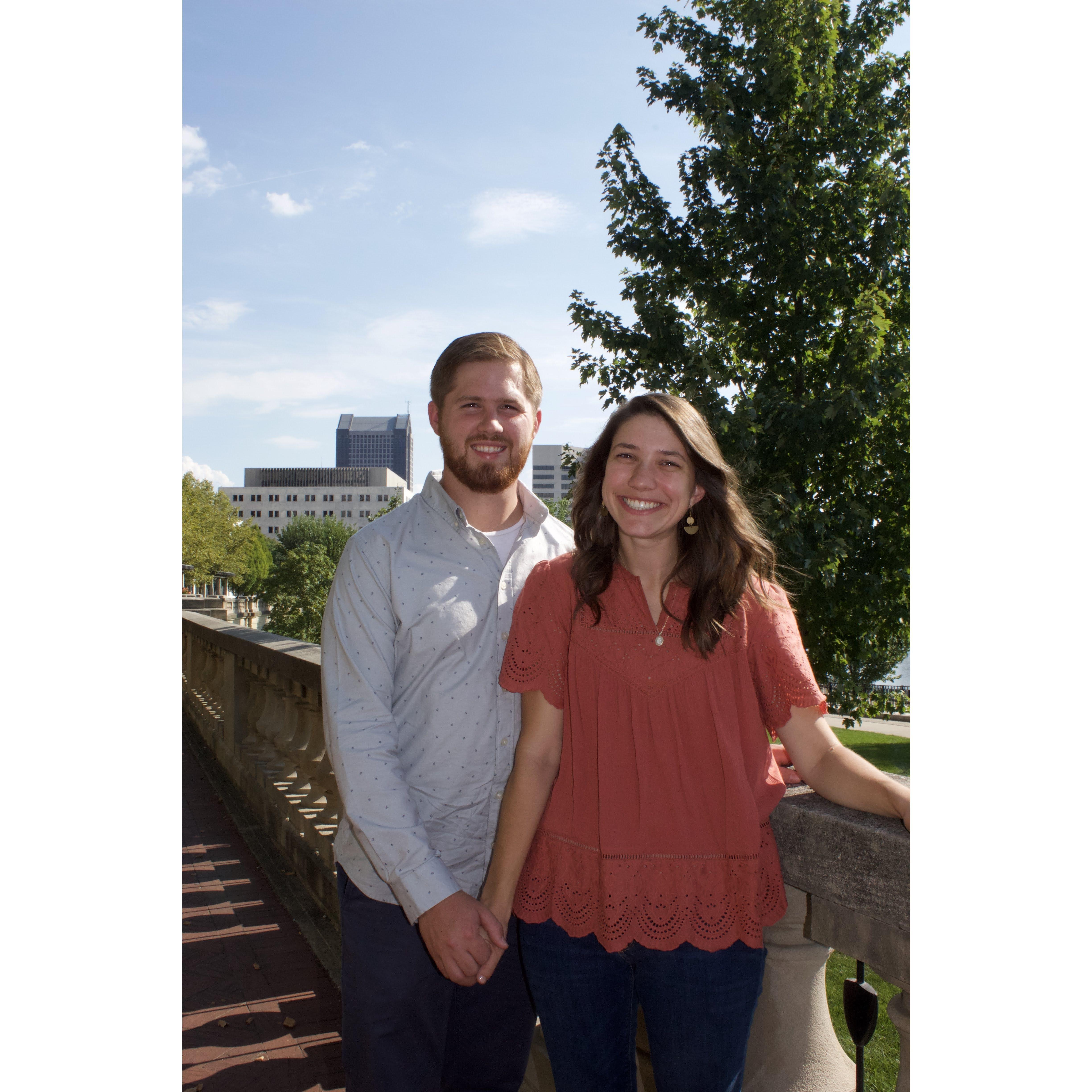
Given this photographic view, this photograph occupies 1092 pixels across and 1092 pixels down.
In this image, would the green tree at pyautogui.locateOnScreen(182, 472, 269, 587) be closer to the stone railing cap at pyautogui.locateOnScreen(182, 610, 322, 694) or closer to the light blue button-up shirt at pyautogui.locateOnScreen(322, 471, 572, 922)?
the stone railing cap at pyautogui.locateOnScreen(182, 610, 322, 694)

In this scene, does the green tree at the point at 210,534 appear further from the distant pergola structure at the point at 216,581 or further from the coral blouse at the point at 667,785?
the coral blouse at the point at 667,785

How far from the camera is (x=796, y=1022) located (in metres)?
1.95

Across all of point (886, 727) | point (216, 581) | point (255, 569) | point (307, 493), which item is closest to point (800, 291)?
point (886, 727)

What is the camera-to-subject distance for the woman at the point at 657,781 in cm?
175

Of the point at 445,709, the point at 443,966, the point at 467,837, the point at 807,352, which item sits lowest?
the point at 443,966

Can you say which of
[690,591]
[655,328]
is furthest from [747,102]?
[690,591]

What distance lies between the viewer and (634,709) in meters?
1.83

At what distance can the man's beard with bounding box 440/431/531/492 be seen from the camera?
7.61ft

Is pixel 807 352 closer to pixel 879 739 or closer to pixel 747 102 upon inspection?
pixel 747 102

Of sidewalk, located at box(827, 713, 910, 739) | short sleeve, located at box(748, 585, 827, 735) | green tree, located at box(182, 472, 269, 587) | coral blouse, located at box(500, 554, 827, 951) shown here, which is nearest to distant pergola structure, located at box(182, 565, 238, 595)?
green tree, located at box(182, 472, 269, 587)

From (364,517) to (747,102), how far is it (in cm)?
13922

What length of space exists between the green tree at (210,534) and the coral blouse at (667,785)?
4481 cm

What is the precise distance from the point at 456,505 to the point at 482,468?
0.37 ft
